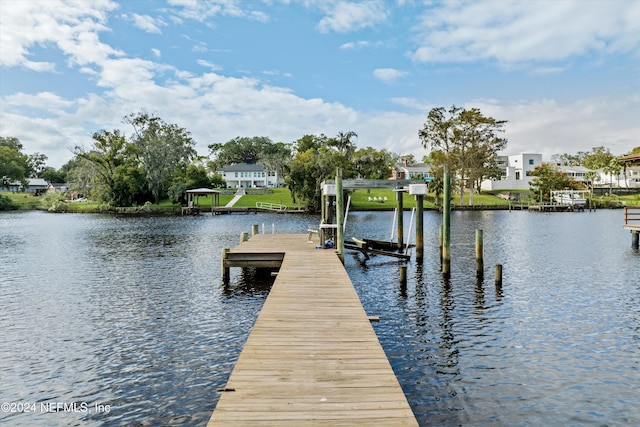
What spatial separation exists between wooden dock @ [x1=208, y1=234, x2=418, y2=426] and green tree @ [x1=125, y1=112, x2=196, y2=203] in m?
88.6

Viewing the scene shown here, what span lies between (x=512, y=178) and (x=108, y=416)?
127 m

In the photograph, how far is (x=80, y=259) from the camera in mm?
31656

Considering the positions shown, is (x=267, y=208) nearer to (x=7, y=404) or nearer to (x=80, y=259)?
(x=80, y=259)

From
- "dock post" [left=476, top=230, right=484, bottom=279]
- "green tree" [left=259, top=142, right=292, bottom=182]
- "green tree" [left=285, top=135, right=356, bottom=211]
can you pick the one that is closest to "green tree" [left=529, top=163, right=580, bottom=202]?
"green tree" [left=285, top=135, right=356, bottom=211]

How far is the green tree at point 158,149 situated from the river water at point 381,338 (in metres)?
68.3

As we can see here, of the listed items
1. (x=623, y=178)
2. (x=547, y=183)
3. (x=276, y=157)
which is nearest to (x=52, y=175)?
(x=276, y=157)

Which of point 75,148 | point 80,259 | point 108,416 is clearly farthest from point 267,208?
point 108,416

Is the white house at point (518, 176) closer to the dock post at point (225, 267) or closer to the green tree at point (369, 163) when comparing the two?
the green tree at point (369, 163)

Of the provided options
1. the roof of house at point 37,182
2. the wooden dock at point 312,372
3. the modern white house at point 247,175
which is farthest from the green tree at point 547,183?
the roof of house at point 37,182

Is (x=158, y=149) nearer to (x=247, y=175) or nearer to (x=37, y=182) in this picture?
(x=247, y=175)

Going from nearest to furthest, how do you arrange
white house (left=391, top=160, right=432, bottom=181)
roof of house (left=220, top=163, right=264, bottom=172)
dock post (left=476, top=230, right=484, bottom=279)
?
1. dock post (left=476, top=230, right=484, bottom=279)
2. white house (left=391, top=160, right=432, bottom=181)
3. roof of house (left=220, top=163, right=264, bottom=172)

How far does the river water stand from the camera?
32.7 feet

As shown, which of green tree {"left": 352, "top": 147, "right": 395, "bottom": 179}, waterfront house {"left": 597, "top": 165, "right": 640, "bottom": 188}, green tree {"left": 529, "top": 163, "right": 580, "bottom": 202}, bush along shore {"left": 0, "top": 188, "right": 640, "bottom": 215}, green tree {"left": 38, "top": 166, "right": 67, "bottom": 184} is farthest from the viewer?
green tree {"left": 38, "top": 166, "right": 67, "bottom": 184}

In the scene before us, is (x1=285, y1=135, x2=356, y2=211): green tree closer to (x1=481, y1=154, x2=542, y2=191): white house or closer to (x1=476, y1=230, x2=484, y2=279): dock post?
(x1=481, y1=154, x2=542, y2=191): white house
